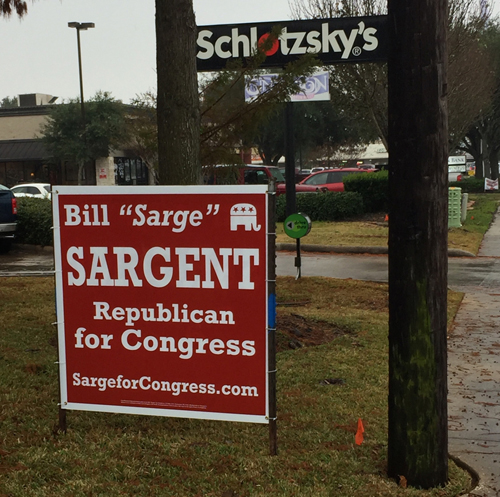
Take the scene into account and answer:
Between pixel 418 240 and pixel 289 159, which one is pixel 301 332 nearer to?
pixel 418 240

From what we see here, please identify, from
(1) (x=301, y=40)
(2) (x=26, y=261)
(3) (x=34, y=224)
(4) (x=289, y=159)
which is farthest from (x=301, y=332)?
(3) (x=34, y=224)

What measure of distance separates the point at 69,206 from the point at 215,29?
8212 mm

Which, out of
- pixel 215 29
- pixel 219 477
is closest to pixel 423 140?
pixel 219 477

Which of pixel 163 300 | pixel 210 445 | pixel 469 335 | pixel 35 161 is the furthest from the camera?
pixel 35 161

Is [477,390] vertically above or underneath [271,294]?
underneath

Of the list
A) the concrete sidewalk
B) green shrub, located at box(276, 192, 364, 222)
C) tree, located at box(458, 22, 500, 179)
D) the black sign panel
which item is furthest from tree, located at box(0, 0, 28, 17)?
tree, located at box(458, 22, 500, 179)

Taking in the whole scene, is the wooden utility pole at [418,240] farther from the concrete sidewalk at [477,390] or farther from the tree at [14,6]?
the tree at [14,6]

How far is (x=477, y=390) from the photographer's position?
5.89 meters

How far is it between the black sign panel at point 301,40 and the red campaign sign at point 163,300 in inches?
311

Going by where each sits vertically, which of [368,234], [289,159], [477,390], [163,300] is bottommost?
[477,390]

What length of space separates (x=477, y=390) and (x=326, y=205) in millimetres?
16126

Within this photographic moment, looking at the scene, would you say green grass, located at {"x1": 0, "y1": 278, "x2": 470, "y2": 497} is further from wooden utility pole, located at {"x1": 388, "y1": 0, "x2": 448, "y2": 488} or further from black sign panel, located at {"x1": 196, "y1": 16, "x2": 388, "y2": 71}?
black sign panel, located at {"x1": 196, "y1": 16, "x2": 388, "y2": 71}

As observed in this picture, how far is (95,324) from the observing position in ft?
14.6

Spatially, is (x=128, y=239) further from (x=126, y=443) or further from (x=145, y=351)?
(x=126, y=443)
